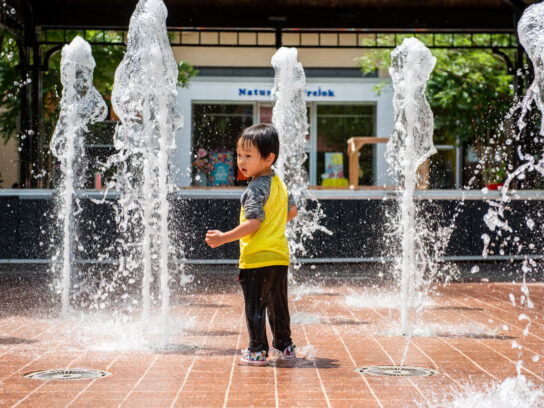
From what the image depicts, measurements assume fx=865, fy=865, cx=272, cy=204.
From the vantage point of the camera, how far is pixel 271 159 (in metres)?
4.85

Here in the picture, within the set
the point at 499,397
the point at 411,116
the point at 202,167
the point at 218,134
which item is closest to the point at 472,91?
the point at 202,167

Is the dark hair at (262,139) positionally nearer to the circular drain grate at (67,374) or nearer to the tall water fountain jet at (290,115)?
the circular drain grate at (67,374)

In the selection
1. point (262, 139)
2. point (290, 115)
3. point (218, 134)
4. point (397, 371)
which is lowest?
point (397, 371)

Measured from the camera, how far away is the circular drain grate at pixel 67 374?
14.7 feet

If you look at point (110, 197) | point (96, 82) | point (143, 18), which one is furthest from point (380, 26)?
point (143, 18)

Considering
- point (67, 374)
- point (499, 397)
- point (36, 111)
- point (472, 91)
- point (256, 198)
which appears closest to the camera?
point (499, 397)

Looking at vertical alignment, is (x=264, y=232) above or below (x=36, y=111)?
below

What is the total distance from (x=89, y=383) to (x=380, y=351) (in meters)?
1.89

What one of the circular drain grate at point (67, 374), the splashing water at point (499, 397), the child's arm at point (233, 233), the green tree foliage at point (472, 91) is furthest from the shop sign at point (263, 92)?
the splashing water at point (499, 397)

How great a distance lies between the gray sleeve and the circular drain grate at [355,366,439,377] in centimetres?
100

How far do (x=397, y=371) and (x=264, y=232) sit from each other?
3.41 ft

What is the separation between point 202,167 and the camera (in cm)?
2320

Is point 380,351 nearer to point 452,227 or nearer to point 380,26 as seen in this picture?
point 452,227

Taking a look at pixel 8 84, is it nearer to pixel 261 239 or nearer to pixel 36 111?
pixel 36 111
